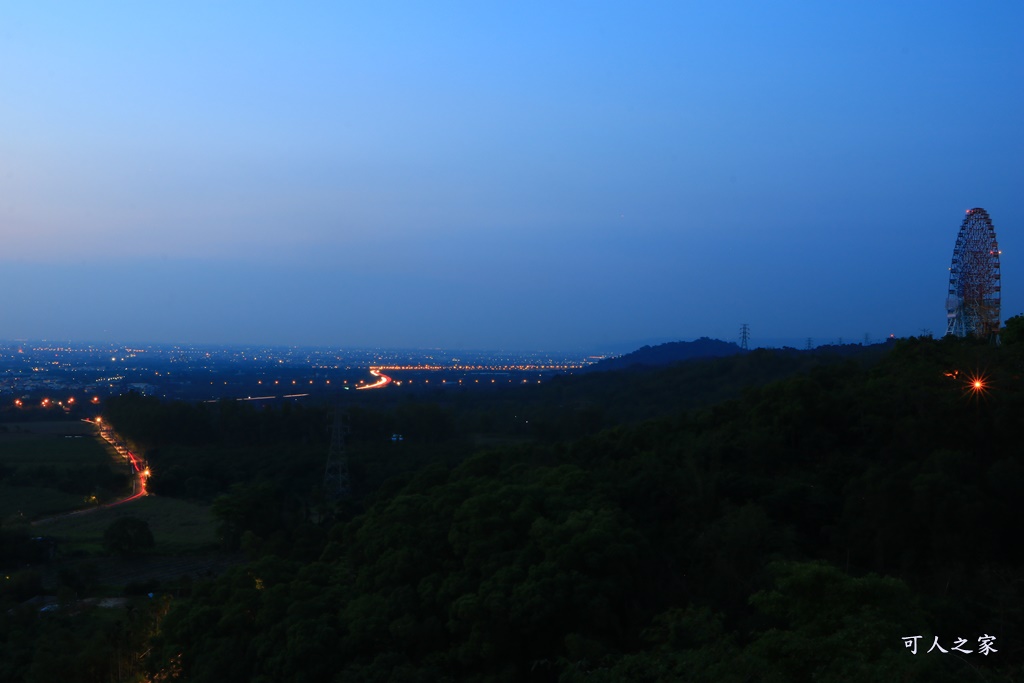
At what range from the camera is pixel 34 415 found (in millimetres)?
57031

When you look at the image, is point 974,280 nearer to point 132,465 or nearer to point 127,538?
point 127,538

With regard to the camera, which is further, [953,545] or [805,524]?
[805,524]

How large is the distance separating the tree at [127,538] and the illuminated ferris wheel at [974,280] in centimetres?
2295

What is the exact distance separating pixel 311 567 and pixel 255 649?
2.56 meters

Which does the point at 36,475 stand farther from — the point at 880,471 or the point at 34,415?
the point at 880,471

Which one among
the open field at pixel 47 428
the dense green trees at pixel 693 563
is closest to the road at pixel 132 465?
the open field at pixel 47 428

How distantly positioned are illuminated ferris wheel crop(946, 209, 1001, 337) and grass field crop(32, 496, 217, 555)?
2205 cm

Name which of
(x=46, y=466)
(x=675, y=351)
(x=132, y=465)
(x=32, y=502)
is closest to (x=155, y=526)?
(x=32, y=502)

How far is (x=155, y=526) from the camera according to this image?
26.0 metres

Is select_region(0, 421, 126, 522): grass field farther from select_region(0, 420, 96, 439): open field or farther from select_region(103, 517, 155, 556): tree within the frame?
select_region(103, 517, 155, 556): tree

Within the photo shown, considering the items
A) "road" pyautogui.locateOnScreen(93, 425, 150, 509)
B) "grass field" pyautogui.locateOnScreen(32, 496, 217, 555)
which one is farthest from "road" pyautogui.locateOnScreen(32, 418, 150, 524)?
"grass field" pyautogui.locateOnScreen(32, 496, 217, 555)

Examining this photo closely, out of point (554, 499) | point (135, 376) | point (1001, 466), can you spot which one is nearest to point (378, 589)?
point (554, 499)

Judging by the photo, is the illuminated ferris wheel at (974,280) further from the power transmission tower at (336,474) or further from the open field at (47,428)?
the open field at (47,428)

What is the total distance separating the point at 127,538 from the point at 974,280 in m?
24.1
